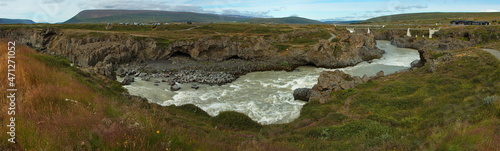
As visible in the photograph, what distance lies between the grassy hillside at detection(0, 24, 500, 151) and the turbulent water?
398 cm

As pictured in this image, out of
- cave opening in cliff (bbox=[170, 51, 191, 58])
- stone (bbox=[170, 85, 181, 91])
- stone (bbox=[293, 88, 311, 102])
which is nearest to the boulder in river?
stone (bbox=[293, 88, 311, 102])

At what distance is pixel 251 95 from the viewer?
29766 millimetres

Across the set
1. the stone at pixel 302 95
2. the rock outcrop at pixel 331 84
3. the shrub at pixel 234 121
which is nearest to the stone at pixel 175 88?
the stone at pixel 302 95

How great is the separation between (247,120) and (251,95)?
12958mm

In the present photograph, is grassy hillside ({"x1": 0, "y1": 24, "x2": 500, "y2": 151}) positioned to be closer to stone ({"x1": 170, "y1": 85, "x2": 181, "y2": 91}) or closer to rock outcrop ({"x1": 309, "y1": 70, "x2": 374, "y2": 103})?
rock outcrop ({"x1": 309, "y1": 70, "x2": 374, "y2": 103})

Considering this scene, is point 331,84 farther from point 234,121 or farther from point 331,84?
point 234,121

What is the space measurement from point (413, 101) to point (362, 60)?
41128 millimetres

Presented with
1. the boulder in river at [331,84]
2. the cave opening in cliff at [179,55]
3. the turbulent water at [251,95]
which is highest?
the cave opening in cliff at [179,55]

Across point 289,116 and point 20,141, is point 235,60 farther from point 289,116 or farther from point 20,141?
point 20,141

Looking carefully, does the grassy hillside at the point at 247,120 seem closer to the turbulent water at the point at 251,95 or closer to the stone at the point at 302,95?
the turbulent water at the point at 251,95

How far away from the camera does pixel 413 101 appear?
17.1 m

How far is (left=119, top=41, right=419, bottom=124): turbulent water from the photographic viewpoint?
23.7 meters

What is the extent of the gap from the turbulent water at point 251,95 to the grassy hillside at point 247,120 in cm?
398

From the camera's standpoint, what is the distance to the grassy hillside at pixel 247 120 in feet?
15.8
